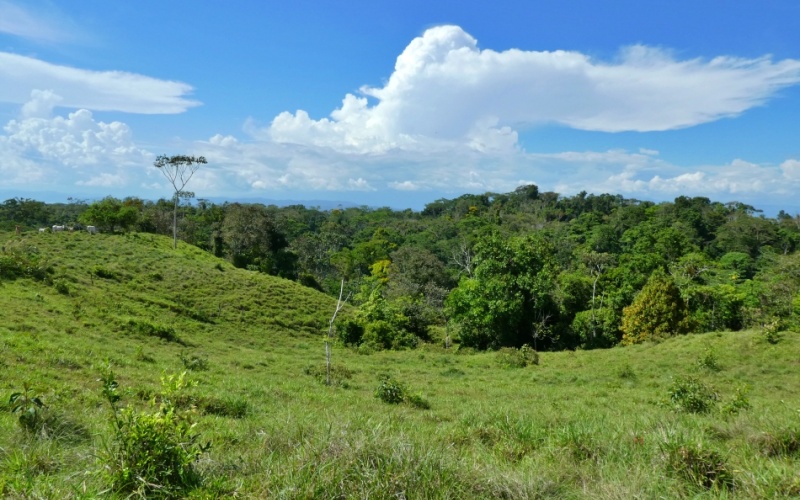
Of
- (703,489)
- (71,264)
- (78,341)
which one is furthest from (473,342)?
(703,489)

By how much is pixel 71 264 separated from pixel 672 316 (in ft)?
110

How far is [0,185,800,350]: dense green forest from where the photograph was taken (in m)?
28.5

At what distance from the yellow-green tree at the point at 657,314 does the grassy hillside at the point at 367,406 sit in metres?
3.52

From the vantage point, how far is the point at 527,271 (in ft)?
94.5

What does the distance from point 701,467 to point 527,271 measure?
2543 centimetres

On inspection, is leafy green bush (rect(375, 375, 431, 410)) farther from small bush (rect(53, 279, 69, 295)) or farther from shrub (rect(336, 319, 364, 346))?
small bush (rect(53, 279, 69, 295))

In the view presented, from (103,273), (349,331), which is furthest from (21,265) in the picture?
(349,331)

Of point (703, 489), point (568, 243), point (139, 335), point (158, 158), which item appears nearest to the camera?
point (703, 489)

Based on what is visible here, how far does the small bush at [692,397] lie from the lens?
9.73 m

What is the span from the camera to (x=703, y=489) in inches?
147

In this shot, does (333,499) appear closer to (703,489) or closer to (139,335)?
(703,489)

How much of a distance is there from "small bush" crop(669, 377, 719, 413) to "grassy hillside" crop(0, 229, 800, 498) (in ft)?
0.16

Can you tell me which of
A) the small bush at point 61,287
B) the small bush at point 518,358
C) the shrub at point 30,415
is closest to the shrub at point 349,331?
the small bush at point 518,358

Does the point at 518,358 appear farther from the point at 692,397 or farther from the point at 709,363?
the point at 692,397
